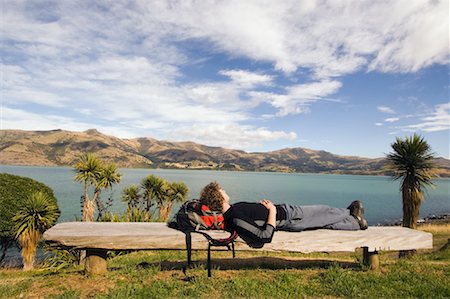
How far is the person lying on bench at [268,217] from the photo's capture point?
4812mm

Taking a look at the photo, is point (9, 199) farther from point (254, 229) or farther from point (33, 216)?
point (254, 229)

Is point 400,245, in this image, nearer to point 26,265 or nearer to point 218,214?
point 218,214

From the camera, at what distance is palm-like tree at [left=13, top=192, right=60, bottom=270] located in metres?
12.5

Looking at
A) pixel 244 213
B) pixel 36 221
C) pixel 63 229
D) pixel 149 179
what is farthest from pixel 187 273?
pixel 149 179

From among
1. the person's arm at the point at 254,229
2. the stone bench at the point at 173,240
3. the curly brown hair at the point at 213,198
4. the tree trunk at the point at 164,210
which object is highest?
the curly brown hair at the point at 213,198

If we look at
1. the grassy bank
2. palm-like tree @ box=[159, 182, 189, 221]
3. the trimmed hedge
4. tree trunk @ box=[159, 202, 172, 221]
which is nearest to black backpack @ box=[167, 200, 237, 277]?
the grassy bank

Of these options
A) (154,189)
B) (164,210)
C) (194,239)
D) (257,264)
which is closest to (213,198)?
(194,239)

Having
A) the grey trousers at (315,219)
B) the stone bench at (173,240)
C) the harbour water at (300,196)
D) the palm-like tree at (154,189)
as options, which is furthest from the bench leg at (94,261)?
the palm-like tree at (154,189)

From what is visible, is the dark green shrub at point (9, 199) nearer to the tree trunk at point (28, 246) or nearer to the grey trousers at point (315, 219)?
the tree trunk at point (28, 246)

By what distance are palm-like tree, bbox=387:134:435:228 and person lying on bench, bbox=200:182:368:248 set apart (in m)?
9.00

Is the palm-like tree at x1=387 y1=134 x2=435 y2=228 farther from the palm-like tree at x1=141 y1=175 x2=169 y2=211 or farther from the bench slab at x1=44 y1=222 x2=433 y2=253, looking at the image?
the palm-like tree at x1=141 y1=175 x2=169 y2=211

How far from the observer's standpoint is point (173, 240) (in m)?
4.91

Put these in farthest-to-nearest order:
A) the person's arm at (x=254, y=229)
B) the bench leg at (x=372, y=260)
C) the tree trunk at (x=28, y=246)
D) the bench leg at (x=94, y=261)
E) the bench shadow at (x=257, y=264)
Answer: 1. the tree trunk at (x=28, y=246)
2. the bench shadow at (x=257, y=264)
3. the bench leg at (x=372, y=260)
4. the bench leg at (x=94, y=261)
5. the person's arm at (x=254, y=229)

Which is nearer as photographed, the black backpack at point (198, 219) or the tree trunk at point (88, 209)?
the black backpack at point (198, 219)
